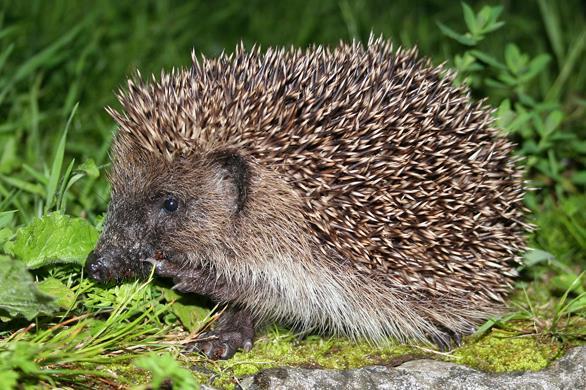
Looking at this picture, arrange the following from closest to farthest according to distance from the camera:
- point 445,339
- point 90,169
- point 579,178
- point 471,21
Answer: point 445,339, point 90,169, point 471,21, point 579,178

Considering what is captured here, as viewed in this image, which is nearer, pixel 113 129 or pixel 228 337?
pixel 228 337

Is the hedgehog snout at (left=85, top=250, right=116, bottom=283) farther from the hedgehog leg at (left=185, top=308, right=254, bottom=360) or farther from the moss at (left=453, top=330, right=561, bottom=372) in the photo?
the moss at (left=453, top=330, right=561, bottom=372)

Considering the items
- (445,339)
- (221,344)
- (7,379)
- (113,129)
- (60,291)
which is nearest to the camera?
(7,379)

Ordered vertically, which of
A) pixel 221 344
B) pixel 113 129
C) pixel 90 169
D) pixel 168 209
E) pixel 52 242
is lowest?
pixel 221 344

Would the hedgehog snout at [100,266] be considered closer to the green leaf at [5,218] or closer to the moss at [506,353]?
the green leaf at [5,218]

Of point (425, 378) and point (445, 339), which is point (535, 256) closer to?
point (445, 339)

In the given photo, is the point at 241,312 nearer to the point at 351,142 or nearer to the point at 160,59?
the point at 351,142

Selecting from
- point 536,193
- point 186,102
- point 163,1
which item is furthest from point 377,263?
point 163,1

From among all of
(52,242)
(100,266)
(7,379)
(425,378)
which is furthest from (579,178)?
(7,379)
